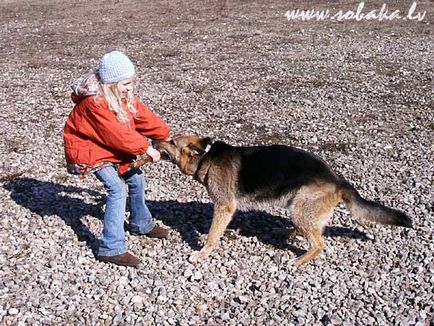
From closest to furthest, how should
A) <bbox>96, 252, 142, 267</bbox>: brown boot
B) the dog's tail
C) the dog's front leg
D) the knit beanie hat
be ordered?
the knit beanie hat
the dog's tail
<bbox>96, 252, 142, 267</bbox>: brown boot
the dog's front leg

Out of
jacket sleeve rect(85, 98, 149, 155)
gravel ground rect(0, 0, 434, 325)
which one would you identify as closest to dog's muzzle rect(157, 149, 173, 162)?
jacket sleeve rect(85, 98, 149, 155)

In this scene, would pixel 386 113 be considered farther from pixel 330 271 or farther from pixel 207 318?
pixel 207 318

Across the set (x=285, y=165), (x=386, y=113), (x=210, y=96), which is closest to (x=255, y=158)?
(x=285, y=165)

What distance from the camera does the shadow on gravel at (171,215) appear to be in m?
6.67

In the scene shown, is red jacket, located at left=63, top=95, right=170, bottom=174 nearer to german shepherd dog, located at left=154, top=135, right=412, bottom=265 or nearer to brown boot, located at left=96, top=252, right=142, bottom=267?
german shepherd dog, located at left=154, top=135, right=412, bottom=265

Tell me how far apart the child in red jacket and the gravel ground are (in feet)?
1.40

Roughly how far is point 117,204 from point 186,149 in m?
1.00

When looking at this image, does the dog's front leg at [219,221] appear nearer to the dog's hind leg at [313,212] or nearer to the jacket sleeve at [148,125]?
the dog's hind leg at [313,212]

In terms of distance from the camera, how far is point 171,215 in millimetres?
7285

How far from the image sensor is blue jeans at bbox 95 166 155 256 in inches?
229

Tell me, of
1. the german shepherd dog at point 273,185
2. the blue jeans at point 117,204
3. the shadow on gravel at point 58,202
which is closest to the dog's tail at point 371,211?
the german shepherd dog at point 273,185

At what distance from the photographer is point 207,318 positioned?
17.2 ft

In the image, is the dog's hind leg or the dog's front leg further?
the dog's front leg

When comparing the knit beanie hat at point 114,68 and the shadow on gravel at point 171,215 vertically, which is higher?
the knit beanie hat at point 114,68
